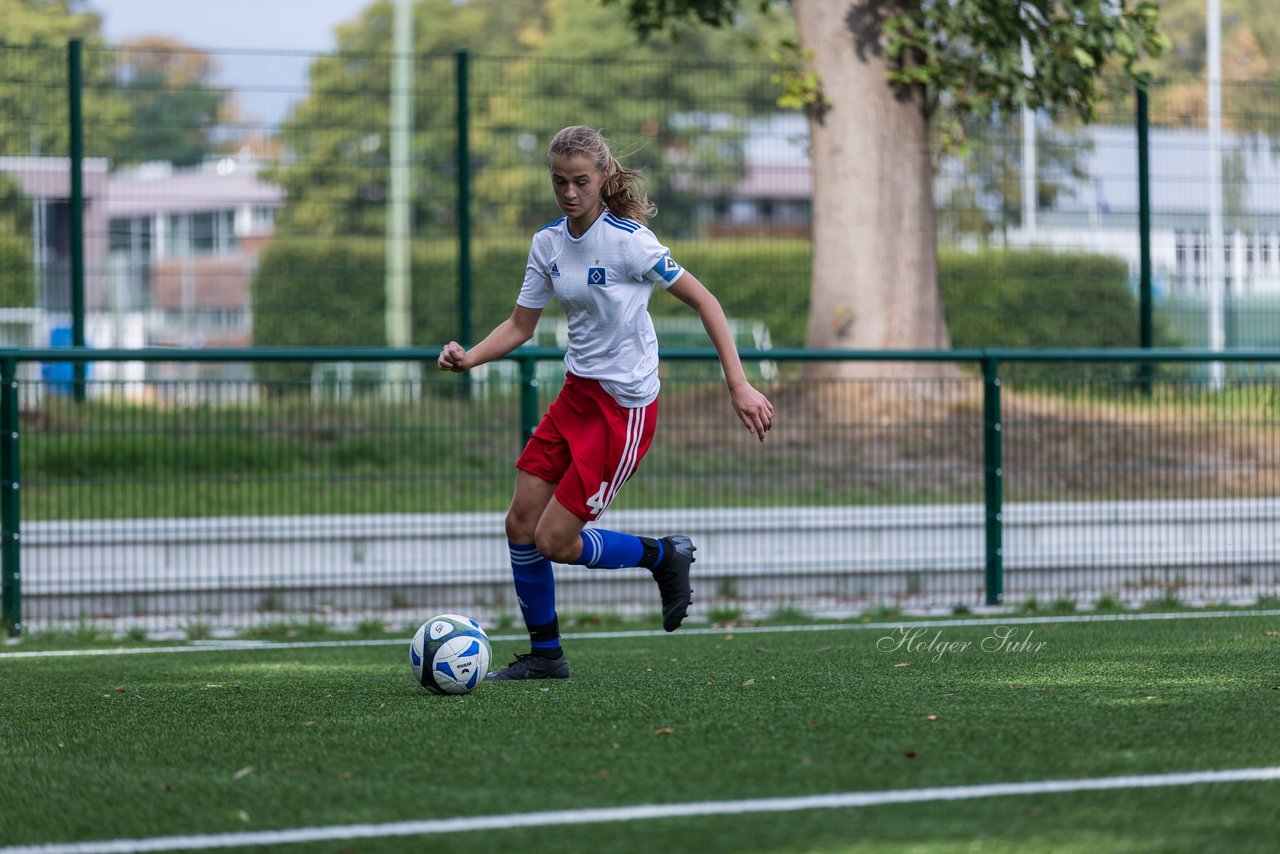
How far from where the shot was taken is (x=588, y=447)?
572cm

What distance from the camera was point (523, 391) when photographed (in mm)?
9094

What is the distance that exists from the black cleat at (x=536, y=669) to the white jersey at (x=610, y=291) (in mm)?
1061

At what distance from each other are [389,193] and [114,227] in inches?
97.4

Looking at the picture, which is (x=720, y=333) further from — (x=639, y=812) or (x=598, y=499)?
(x=639, y=812)

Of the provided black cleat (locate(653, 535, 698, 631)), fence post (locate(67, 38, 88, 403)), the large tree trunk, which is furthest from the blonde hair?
fence post (locate(67, 38, 88, 403))

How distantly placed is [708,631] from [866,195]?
5784 mm

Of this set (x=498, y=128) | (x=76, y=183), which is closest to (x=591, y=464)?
(x=76, y=183)

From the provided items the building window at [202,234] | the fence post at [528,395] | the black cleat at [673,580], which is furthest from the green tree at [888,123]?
the black cleat at [673,580]

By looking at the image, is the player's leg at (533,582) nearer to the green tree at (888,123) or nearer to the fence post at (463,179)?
the fence post at (463,179)

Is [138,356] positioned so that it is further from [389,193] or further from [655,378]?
[389,193]

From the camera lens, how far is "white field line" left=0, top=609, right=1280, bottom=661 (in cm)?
779

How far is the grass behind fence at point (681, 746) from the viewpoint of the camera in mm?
3549

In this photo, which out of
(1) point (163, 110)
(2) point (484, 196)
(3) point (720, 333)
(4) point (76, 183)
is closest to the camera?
(3) point (720, 333)

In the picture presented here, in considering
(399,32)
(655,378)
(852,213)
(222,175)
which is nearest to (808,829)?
(655,378)
